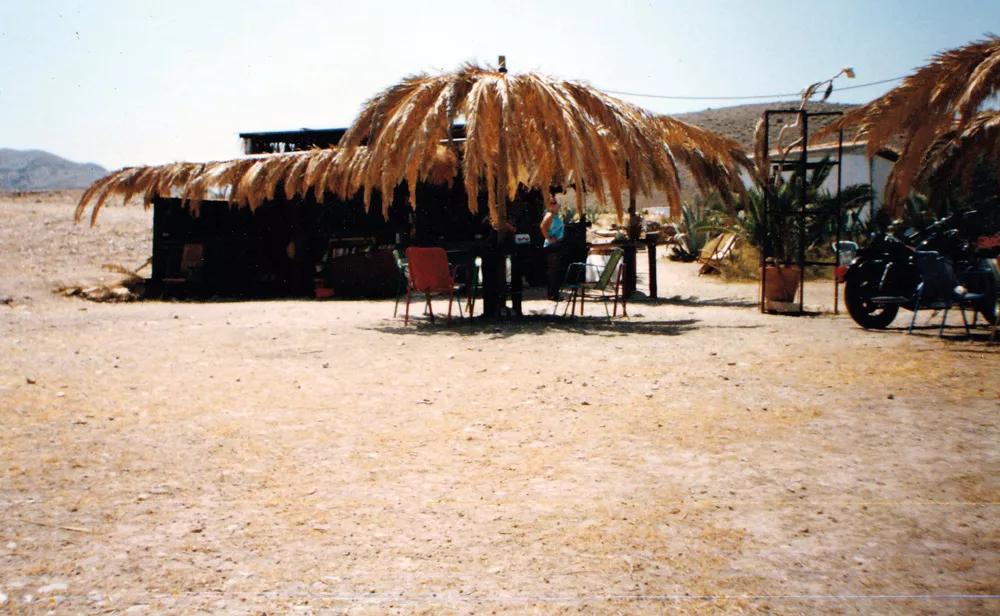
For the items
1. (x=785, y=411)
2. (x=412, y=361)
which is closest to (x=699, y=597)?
(x=785, y=411)

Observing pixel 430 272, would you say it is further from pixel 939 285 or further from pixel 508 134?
pixel 939 285

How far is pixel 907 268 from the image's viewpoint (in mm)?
9406

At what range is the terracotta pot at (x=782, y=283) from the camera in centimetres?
1196

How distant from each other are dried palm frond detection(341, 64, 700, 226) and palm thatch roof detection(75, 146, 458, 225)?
3686mm

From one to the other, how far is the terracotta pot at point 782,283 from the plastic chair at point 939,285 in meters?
3.30

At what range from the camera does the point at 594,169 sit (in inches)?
431

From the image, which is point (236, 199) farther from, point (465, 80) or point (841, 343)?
point (841, 343)

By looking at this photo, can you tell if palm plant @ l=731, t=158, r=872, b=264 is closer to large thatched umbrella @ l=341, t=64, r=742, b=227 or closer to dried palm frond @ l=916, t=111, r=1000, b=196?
dried palm frond @ l=916, t=111, r=1000, b=196

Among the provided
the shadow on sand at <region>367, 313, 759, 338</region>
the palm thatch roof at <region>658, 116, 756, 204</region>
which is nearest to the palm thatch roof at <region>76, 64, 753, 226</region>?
the palm thatch roof at <region>658, 116, 756, 204</region>

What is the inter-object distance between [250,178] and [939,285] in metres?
12.6

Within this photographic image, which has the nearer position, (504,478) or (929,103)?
(504,478)

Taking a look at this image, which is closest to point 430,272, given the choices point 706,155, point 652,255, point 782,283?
point 782,283

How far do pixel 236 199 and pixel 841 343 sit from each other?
12.5 meters

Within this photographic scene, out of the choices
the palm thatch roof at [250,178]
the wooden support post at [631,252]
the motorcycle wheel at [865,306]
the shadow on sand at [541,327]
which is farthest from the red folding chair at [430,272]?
the palm thatch roof at [250,178]
